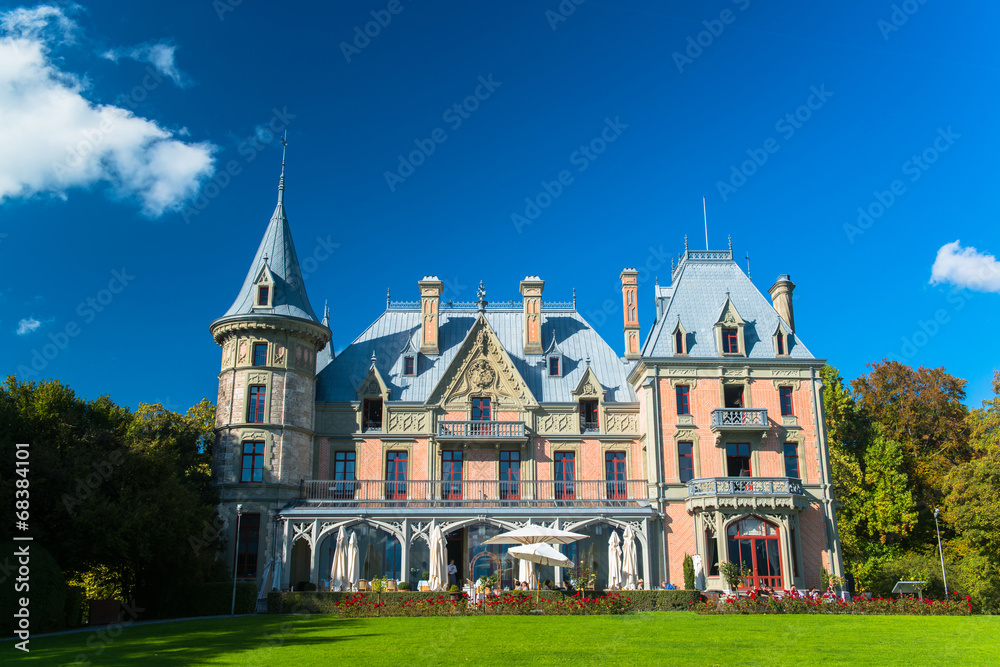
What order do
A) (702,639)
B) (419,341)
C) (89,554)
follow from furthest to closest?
1. (419,341)
2. (89,554)
3. (702,639)

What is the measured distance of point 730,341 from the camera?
120ft

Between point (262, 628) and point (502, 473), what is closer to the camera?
point (262, 628)

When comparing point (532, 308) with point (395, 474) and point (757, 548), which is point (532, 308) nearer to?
point (395, 474)

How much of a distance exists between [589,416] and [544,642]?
70.6 feet

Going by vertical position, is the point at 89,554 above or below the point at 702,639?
above

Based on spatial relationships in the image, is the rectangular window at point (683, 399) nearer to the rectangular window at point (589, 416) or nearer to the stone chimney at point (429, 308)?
the rectangular window at point (589, 416)

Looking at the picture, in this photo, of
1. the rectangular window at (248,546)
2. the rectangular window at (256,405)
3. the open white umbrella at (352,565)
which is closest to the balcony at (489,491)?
the rectangular window at (248,546)

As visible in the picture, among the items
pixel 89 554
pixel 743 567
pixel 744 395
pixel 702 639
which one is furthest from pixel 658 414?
pixel 89 554

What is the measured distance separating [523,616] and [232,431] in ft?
54.9

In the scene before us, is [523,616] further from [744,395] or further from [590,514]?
[744,395]

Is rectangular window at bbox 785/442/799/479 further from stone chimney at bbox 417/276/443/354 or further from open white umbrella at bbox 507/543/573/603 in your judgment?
stone chimney at bbox 417/276/443/354

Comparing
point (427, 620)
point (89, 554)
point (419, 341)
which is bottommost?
point (427, 620)

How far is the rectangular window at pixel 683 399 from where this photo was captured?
35406mm

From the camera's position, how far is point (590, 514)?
32625mm
